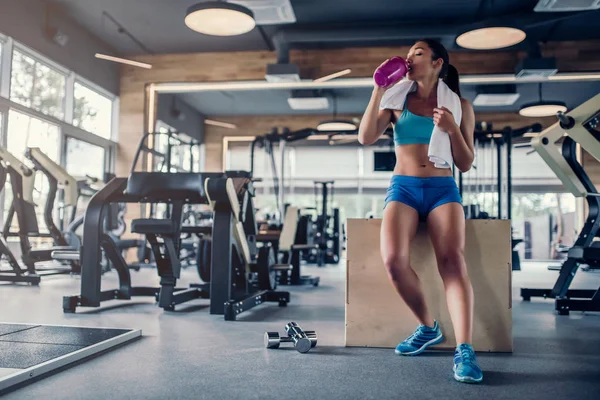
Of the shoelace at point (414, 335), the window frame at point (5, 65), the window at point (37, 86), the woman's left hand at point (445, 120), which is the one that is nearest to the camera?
the woman's left hand at point (445, 120)

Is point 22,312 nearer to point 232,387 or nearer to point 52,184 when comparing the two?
point 232,387

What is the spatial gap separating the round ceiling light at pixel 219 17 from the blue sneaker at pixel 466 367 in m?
4.21

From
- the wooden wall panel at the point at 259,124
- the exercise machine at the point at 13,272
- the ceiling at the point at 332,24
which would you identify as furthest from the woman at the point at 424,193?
the wooden wall panel at the point at 259,124

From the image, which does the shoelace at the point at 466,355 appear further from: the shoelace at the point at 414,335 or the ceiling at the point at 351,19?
the ceiling at the point at 351,19

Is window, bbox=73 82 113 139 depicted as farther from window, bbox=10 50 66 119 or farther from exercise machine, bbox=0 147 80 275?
Result: exercise machine, bbox=0 147 80 275

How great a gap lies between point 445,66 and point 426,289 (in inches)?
37.1

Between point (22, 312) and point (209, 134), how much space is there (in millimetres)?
9989

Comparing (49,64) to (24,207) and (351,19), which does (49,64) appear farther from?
(351,19)

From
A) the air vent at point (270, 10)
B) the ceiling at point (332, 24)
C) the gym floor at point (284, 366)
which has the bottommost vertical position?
the gym floor at point (284, 366)

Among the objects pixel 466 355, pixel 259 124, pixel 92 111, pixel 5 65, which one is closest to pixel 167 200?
pixel 466 355

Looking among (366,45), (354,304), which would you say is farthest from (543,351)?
(366,45)

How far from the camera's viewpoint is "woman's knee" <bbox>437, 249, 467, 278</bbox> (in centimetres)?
201

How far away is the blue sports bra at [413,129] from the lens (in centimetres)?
214

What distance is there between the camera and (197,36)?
26.3 feet
